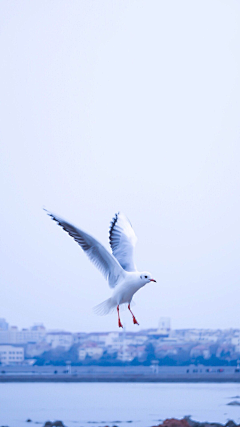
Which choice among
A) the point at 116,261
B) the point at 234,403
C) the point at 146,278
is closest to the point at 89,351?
the point at 234,403

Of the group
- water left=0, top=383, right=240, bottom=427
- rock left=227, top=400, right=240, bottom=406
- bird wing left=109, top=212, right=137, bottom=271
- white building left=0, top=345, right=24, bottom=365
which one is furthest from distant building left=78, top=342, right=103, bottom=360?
bird wing left=109, top=212, right=137, bottom=271

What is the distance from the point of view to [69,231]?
533cm

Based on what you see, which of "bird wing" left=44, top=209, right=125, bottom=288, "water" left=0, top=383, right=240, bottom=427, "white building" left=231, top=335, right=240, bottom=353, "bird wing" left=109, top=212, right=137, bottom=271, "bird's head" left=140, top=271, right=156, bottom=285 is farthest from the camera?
"white building" left=231, top=335, right=240, bottom=353

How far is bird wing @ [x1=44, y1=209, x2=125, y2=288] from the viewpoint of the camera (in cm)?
524

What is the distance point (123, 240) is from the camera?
20.6 ft

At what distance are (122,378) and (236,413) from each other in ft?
83.0

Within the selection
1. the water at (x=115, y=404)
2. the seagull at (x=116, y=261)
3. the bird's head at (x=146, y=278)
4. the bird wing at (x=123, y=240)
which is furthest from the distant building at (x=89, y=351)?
the bird's head at (x=146, y=278)

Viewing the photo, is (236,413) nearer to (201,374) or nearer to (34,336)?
(201,374)

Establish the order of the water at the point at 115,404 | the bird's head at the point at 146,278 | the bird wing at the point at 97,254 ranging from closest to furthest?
the bird's head at the point at 146,278, the bird wing at the point at 97,254, the water at the point at 115,404

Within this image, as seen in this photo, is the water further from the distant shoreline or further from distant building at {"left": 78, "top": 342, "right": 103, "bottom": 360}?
distant building at {"left": 78, "top": 342, "right": 103, "bottom": 360}

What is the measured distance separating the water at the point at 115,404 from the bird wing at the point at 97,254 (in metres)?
23.7

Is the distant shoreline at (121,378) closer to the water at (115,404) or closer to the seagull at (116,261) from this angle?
the water at (115,404)

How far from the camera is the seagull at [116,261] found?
486cm

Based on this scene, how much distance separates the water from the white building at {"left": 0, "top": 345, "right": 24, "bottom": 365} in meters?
8.30
